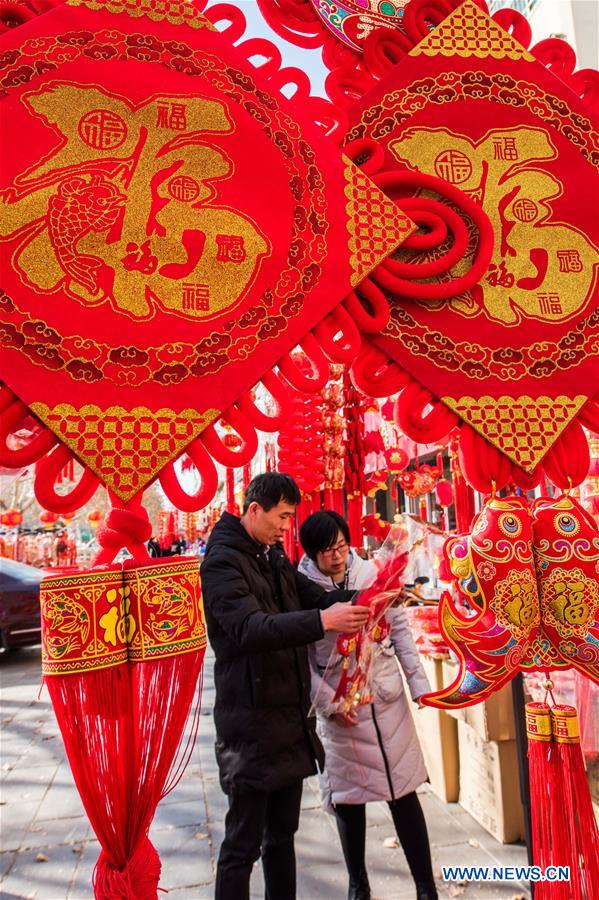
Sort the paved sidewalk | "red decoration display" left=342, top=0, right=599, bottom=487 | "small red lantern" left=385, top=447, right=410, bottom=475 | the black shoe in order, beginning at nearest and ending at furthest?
"red decoration display" left=342, top=0, right=599, bottom=487 < the black shoe < the paved sidewalk < "small red lantern" left=385, top=447, right=410, bottom=475

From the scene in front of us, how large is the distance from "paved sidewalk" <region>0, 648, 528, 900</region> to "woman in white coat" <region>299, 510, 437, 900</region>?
34 cm


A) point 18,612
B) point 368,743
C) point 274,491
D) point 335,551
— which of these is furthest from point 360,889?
point 18,612

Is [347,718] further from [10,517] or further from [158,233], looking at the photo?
[10,517]

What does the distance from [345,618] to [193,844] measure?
5.84ft

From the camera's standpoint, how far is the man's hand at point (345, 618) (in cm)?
140

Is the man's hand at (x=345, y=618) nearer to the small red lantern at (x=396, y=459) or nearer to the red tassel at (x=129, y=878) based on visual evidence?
the red tassel at (x=129, y=878)

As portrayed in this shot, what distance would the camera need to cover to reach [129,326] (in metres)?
0.97

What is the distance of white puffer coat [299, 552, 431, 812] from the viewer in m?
1.83

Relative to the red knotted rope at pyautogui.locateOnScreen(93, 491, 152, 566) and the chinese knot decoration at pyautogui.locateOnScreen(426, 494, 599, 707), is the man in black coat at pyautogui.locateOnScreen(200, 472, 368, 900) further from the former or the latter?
the red knotted rope at pyautogui.locateOnScreen(93, 491, 152, 566)

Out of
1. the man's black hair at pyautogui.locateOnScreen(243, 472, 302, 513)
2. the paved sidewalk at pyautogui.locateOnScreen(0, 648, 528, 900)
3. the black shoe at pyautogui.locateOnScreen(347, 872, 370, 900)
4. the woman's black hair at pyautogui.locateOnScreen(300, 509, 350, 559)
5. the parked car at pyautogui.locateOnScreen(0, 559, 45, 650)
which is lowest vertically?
the paved sidewalk at pyautogui.locateOnScreen(0, 648, 528, 900)

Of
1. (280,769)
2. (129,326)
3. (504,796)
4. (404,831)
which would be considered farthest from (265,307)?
(504,796)

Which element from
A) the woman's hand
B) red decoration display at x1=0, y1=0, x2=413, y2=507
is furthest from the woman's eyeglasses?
red decoration display at x1=0, y1=0, x2=413, y2=507

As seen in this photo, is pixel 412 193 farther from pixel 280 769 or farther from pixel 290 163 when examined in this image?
pixel 280 769

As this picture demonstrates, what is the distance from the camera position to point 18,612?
623 centimetres
